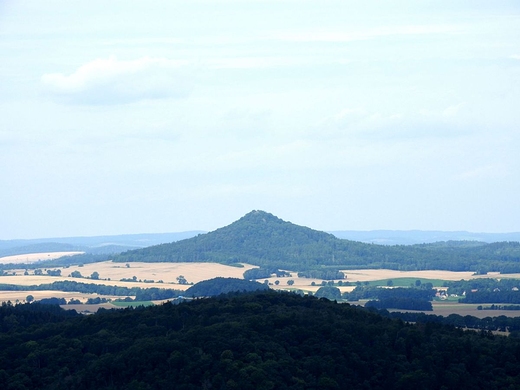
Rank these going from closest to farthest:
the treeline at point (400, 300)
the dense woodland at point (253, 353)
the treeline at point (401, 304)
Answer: the dense woodland at point (253, 353) < the treeline at point (401, 304) < the treeline at point (400, 300)

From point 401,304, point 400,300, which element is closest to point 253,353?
point 401,304

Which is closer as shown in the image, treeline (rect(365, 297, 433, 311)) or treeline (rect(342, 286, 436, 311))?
treeline (rect(365, 297, 433, 311))

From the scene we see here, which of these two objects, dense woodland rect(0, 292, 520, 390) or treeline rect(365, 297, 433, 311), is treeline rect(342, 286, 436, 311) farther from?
dense woodland rect(0, 292, 520, 390)

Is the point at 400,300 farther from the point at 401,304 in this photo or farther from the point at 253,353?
the point at 253,353

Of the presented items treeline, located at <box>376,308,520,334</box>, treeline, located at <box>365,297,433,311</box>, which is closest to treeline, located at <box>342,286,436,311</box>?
treeline, located at <box>365,297,433,311</box>

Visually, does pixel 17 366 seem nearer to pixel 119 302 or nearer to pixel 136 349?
pixel 136 349

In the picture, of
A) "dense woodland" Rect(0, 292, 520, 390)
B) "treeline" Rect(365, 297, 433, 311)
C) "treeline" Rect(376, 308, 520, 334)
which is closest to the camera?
"dense woodland" Rect(0, 292, 520, 390)

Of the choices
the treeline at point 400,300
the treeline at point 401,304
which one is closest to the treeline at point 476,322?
the treeline at point 401,304

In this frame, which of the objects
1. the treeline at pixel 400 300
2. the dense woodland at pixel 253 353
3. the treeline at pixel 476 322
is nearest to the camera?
the dense woodland at pixel 253 353

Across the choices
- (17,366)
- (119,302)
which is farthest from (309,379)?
(119,302)

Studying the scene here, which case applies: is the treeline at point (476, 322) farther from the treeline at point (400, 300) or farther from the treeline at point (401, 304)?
the treeline at point (400, 300)
